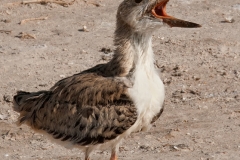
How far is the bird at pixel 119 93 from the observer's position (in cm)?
900

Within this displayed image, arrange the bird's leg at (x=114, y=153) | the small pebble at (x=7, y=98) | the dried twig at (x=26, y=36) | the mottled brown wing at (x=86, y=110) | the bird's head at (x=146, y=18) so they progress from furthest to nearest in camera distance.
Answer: the dried twig at (x=26, y=36) < the small pebble at (x=7, y=98) < the bird's leg at (x=114, y=153) < the mottled brown wing at (x=86, y=110) < the bird's head at (x=146, y=18)

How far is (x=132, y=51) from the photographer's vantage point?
9125 mm

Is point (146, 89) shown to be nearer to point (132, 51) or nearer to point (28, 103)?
point (132, 51)

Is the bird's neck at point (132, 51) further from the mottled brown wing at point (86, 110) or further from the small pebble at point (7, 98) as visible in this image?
the small pebble at point (7, 98)

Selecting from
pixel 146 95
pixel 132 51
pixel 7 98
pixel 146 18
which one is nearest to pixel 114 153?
pixel 146 95

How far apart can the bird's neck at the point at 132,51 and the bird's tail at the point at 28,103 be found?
3.49ft

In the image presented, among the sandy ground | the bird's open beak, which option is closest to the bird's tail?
the sandy ground

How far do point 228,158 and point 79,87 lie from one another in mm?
2045

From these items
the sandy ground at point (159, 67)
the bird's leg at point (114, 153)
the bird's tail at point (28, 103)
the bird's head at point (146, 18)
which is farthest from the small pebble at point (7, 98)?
the bird's head at point (146, 18)

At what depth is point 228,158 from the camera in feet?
32.7

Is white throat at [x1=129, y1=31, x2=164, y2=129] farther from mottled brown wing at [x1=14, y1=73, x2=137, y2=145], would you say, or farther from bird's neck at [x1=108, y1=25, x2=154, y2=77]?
mottled brown wing at [x1=14, y1=73, x2=137, y2=145]

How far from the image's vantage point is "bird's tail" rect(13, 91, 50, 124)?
972cm

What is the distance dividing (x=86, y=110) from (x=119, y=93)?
46 centimetres

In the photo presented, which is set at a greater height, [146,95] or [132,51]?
[132,51]
